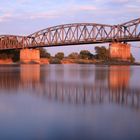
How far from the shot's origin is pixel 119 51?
378ft

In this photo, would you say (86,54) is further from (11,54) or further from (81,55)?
(11,54)

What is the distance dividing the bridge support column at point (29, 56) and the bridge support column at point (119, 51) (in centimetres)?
3923

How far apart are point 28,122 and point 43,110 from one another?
2533 millimetres

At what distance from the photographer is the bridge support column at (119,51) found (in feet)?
382

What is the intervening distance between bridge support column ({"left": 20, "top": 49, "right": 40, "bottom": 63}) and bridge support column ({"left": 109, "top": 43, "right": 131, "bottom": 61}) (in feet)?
129

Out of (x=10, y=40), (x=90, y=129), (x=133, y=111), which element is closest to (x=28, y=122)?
(x=90, y=129)

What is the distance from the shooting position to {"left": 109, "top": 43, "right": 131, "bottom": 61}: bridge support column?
11632cm

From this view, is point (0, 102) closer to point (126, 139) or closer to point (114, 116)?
point (114, 116)

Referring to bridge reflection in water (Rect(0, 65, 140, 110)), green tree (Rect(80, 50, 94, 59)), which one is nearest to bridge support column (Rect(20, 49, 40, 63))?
green tree (Rect(80, 50, 94, 59))

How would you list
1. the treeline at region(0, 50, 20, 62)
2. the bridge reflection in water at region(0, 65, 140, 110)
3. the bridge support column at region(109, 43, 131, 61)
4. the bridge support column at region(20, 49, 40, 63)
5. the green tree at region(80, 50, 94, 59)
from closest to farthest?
the bridge reflection in water at region(0, 65, 140, 110), the bridge support column at region(109, 43, 131, 61), the bridge support column at region(20, 49, 40, 63), the treeline at region(0, 50, 20, 62), the green tree at region(80, 50, 94, 59)

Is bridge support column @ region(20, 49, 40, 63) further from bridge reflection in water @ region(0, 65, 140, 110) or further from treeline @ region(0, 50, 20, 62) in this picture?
bridge reflection in water @ region(0, 65, 140, 110)

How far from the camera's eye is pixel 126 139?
9.05 meters

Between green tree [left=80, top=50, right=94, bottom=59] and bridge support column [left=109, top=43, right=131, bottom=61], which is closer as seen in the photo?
bridge support column [left=109, top=43, right=131, bottom=61]

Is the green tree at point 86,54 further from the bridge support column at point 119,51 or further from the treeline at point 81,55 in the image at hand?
the bridge support column at point 119,51
